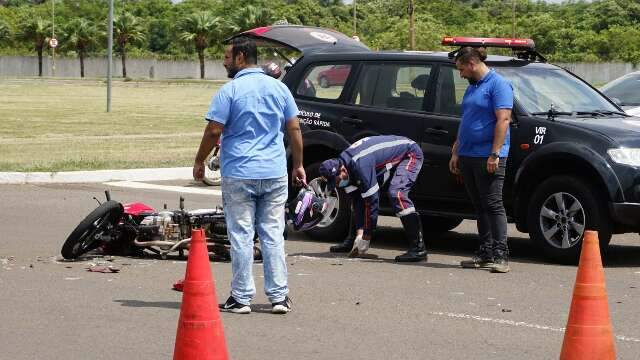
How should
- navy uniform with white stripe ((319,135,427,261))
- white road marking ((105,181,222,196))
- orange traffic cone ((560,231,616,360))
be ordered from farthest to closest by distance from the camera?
white road marking ((105,181,222,196))
navy uniform with white stripe ((319,135,427,261))
orange traffic cone ((560,231,616,360))

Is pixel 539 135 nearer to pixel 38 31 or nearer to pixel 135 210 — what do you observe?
pixel 135 210

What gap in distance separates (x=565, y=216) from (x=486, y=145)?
1046 mm

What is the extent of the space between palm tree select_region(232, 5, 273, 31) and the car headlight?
102624 mm

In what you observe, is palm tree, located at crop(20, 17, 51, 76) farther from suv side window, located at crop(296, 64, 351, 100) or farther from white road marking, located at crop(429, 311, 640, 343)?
white road marking, located at crop(429, 311, 640, 343)

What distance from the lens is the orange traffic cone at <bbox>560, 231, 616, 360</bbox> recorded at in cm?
623

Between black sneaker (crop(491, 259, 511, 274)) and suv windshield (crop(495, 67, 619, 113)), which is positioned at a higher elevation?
suv windshield (crop(495, 67, 619, 113))

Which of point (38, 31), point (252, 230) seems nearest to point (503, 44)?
point (252, 230)

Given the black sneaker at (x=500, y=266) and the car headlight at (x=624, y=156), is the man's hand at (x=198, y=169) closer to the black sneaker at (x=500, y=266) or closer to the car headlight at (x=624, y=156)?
the black sneaker at (x=500, y=266)

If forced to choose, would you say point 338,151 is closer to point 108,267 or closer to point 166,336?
point 108,267

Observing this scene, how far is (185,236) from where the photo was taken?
10.5m

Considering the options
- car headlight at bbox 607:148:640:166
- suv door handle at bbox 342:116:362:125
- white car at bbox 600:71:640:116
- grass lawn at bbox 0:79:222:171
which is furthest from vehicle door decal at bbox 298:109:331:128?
grass lawn at bbox 0:79:222:171

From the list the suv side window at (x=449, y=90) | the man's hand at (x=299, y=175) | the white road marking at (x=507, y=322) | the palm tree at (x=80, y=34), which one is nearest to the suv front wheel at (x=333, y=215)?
the suv side window at (x=449, y=90)

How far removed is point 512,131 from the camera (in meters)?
10.9

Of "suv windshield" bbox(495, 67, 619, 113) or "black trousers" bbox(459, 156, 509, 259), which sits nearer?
"black trousers" bbox(459, 156, 509, 259)
